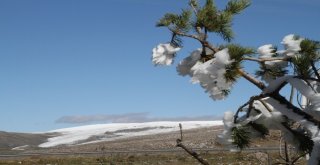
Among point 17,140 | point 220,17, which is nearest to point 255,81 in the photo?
point 220,17

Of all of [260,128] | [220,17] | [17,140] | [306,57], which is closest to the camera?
[306,57]

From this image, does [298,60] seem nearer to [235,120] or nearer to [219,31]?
[235,120]

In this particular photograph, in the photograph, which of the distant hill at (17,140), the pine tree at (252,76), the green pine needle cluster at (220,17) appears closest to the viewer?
the pine tree at (252,76)

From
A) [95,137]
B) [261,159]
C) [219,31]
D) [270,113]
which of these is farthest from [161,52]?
[95,137]

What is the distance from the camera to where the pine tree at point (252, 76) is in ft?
7.93

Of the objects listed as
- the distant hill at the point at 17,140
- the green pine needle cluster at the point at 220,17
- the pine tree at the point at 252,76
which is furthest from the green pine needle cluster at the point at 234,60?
the distant hill at the point at 17,140

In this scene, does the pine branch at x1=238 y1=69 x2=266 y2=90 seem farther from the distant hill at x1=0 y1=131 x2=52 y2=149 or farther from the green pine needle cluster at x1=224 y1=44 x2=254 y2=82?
the distant hill at x1=0 y1=131 x2=52 y2=149

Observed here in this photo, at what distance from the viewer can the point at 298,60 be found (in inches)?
99.0

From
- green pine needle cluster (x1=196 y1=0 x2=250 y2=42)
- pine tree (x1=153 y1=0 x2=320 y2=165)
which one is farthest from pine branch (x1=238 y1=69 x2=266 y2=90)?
green pine needle cluster (x1=196 y1=0 x2=250 y2=42)

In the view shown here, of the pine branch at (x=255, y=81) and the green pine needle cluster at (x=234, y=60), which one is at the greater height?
the green pine needle cluster at (x=234, y=60)

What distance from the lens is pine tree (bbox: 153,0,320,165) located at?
242 cm

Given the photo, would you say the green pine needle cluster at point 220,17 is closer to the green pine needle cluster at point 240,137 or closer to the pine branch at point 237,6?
the pine branch at point 237,6

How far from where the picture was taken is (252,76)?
2809 millimetres

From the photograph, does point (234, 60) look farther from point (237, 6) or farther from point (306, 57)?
point (237, 6)
